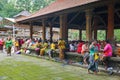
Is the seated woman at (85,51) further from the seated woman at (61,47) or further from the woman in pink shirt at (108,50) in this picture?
the seated woman at (61,47)

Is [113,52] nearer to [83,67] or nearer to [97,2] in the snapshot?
[83,67]

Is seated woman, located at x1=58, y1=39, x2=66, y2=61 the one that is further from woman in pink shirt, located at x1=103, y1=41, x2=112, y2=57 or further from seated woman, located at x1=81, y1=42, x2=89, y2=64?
woman in pink shirt, located at x1=103, y1=41, x2=112, y2=57

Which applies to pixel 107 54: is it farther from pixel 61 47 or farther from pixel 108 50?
pixel 61 47

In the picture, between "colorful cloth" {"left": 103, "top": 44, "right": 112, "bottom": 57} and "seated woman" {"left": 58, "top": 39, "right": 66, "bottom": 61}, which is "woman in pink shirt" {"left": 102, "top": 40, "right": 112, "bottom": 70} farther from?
"seated woman" {"left": 58, "top": 39, "right": 66, "bottom": 61}

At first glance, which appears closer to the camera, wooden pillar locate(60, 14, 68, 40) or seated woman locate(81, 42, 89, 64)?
seated woman locate(81, 42, 89, 64)

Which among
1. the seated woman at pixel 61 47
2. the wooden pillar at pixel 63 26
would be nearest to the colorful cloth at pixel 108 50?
the seated woman at pixel 61 47

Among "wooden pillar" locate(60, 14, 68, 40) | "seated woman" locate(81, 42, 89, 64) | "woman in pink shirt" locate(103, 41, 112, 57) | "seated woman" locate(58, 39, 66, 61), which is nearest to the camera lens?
"woman in pink shirt" locate(103, 41, 112, 57)

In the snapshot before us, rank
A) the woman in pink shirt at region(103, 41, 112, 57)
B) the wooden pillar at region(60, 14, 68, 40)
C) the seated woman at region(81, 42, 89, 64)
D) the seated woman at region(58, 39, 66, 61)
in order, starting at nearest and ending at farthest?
the woman in pink shirt at region(103, 41, 112, 57) < the seated woman at region(81, 42, 89, 64) < the seated woman at region(58, 39, 66, 61) < the wooden pillar at region(60, 14, 68, 40)

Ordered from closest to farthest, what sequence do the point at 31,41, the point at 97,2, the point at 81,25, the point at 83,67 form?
the point at 97,2 → the point at 83,67 → the point at 31,41 → the point at 81,25

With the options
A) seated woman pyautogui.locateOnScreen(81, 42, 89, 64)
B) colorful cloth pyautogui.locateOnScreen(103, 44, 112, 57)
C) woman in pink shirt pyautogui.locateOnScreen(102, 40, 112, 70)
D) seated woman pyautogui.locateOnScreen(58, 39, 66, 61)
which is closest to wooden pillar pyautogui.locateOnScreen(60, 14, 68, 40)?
seated woman pyautogui.locateOnScreen(58, 39, 66, 61)

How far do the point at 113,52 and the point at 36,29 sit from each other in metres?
27.4

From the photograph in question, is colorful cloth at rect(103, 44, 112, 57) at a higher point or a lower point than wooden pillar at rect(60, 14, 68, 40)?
lower

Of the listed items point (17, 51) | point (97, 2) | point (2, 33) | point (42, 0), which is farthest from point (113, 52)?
point (42, 0)

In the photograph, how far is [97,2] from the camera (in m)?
11.5
